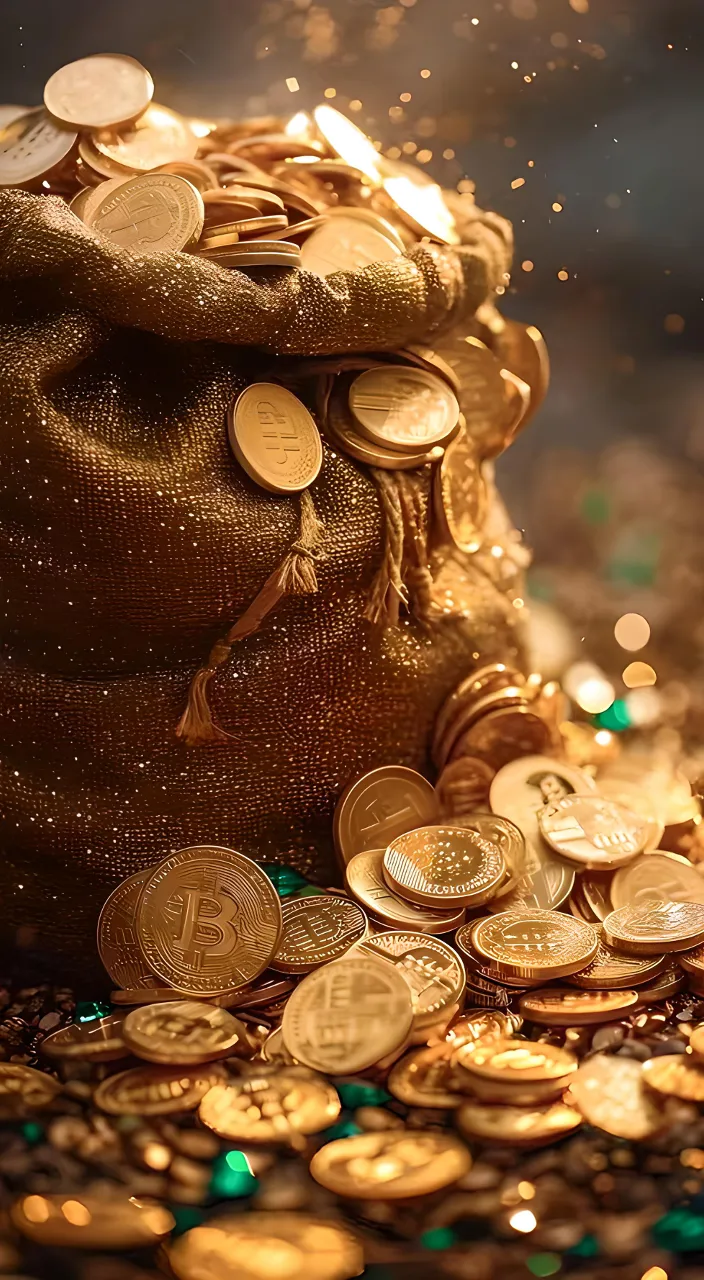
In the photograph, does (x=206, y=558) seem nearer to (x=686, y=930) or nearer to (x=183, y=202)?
(x=183, y=202)

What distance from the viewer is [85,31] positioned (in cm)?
161

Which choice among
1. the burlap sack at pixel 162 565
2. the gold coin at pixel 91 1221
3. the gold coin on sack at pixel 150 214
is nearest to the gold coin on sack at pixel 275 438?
the burlap sack at pixel 162 565

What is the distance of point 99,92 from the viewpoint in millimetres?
1342

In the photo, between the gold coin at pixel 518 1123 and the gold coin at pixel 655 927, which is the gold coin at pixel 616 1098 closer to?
the gold coin at pixel 518 1123

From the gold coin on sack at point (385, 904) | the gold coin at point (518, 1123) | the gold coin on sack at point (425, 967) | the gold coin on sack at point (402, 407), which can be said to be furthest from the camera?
the gold coin on sack at point (402, 407)

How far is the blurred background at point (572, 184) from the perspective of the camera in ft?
5.53

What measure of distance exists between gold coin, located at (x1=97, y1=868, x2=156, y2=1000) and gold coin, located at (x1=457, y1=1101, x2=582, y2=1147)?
1.19 ft

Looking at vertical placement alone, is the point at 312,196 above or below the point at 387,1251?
above

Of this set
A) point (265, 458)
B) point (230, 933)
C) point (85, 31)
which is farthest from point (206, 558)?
point (85, 31)

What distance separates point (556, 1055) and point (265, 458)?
64cm

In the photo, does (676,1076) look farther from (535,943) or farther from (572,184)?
(572,184)

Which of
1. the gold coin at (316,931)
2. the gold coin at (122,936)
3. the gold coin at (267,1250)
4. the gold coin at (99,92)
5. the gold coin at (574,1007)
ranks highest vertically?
the gold coin at (99,92)

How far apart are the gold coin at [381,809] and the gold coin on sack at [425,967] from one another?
0.56ft

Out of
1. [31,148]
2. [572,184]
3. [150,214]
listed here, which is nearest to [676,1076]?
[150,214]
